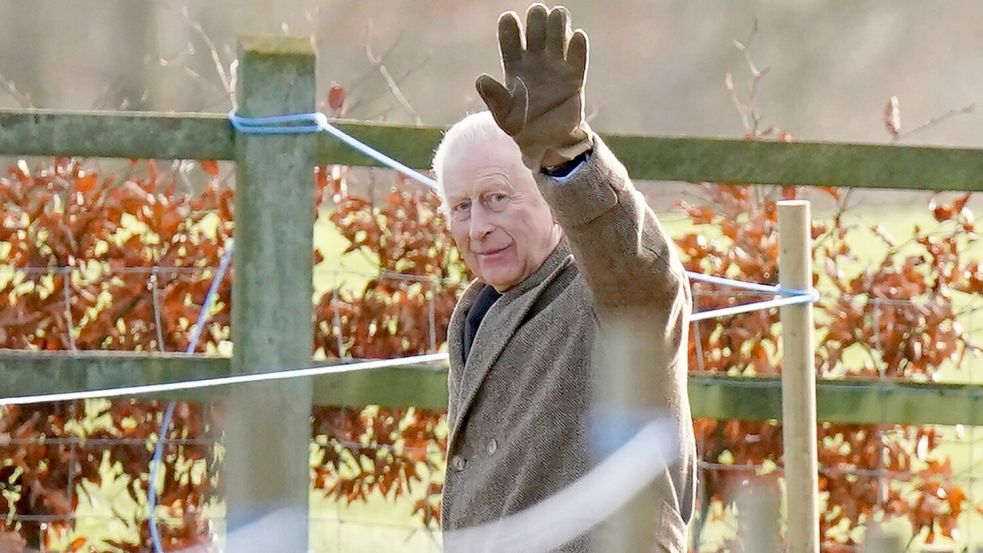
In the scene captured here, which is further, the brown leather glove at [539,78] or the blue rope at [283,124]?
the blue rope at [283,124]

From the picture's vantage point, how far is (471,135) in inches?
96.3

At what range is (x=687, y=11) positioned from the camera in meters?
12.1

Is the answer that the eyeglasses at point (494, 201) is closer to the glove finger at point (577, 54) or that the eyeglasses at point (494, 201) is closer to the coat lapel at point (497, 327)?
the coat lapel at point (497, 327)

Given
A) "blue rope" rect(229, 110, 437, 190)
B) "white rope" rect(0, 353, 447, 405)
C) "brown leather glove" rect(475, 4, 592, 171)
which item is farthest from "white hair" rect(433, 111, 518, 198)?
"brown leather glove" rect(475, 4, 592, 171)

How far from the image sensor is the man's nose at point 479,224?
2428 millimetres

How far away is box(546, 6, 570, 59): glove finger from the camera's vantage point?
1.68 meters

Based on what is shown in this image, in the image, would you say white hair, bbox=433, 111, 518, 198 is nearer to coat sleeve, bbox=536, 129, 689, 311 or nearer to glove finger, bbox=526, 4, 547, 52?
coat sleeve, bbox=536, 129, 689, 311

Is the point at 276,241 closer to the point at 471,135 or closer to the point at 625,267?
the point at 471,135

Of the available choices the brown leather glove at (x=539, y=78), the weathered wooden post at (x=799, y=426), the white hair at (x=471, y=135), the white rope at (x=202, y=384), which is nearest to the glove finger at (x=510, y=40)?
the brown leather glove at (x=539, y=78)

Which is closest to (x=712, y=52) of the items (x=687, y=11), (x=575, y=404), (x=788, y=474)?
(x=687, y=11)

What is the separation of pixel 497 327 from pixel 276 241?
0.56 meters

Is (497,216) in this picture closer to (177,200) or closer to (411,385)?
(411,385)

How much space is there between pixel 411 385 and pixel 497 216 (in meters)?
0.67

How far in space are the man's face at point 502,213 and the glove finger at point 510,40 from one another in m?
0.68
